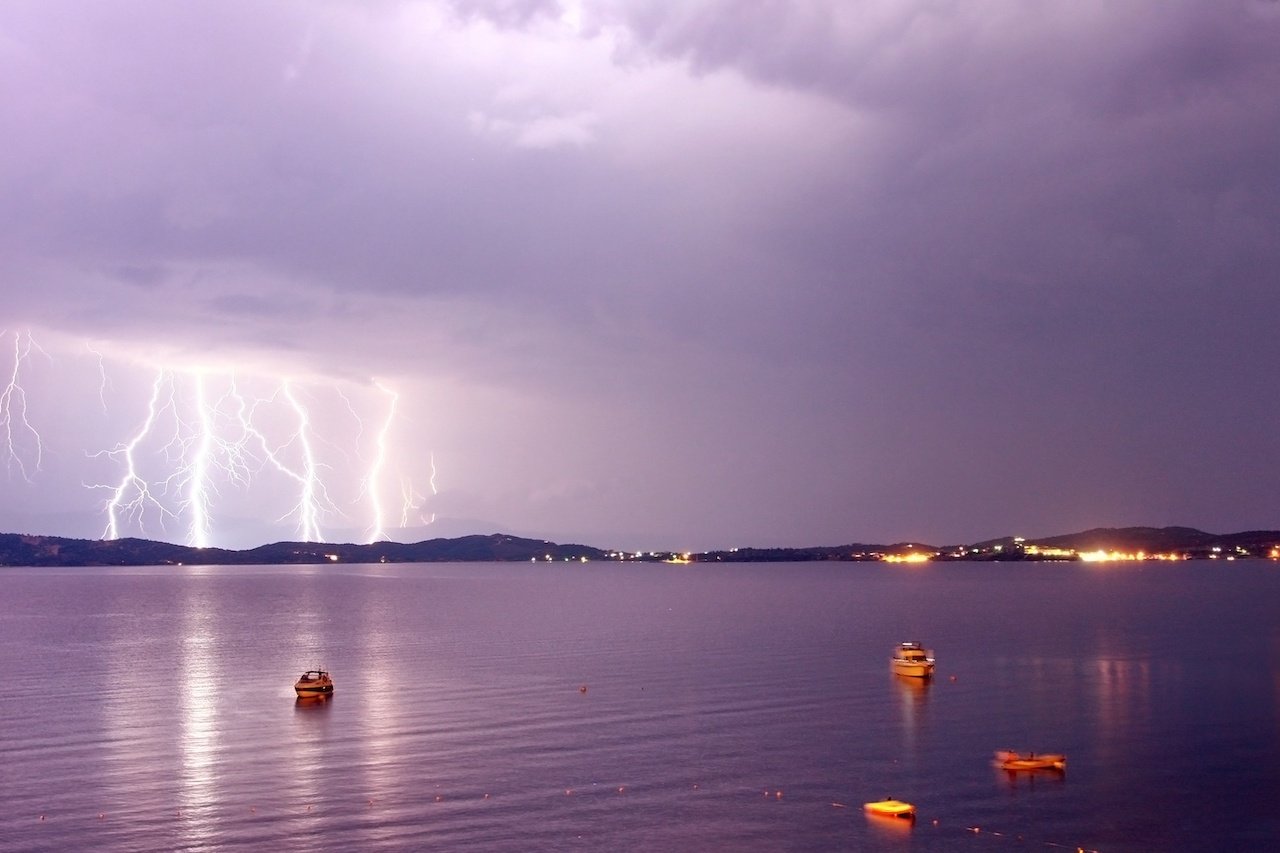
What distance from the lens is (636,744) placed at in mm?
53406

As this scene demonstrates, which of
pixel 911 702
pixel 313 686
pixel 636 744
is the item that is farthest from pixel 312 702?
pixel 911 702

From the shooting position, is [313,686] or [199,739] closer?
[199,739]

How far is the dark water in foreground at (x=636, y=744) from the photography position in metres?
39.4

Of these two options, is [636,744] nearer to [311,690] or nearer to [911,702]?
[911,702]

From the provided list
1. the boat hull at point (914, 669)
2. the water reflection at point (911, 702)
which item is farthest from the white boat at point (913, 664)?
the water reflection at point (911, 702)

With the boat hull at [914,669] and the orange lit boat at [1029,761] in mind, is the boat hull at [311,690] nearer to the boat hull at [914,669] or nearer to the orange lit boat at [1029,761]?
the boat hull at [914,669]

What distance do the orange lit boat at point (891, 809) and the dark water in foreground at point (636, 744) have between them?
667mm

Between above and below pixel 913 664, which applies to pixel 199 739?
below

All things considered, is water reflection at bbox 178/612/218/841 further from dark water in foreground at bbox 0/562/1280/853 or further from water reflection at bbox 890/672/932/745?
water reflection at bbox 890/672/932/745

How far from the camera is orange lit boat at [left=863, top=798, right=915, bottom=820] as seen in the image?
4091 centimetres

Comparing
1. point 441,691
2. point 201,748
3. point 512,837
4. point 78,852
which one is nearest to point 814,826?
point 512,837

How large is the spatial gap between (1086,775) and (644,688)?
104 ft

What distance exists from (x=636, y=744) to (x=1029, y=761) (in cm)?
1739

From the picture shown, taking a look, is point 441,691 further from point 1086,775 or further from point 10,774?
point 1086,775
